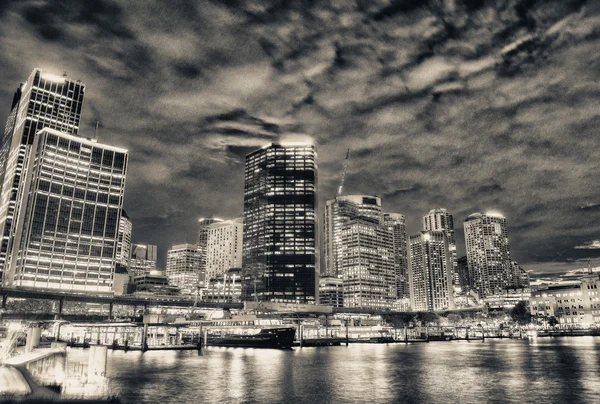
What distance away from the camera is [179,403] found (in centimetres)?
4022

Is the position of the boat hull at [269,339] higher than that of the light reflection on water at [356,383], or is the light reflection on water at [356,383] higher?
the boat hull at [269,339]

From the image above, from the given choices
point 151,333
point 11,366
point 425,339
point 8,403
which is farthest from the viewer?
point 425,339

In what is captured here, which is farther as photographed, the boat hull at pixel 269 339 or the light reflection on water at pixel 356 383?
the boat hull at pixel 269 339

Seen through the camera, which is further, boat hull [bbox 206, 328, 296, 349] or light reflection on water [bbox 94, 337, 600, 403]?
boat hull [bbox 206, 328, 296, 349]

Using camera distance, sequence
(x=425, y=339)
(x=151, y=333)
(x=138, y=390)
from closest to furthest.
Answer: (x=138, y=390) → (x=151, y=333) → (x=425, y=339)

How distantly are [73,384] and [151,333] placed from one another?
135010 mm

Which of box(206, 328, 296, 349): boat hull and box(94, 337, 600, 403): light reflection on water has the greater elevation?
box(206, 328, 296, 349): boat hull

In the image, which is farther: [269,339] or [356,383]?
[269,339]

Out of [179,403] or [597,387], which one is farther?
[597,387]

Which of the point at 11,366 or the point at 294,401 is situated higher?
the point at 11,366

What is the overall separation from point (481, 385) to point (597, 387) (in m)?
12.3

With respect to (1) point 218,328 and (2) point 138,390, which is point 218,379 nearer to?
(2) point 138,390

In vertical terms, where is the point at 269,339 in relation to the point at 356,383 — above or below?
above

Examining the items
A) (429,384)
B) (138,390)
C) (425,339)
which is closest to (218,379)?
(138,390)
